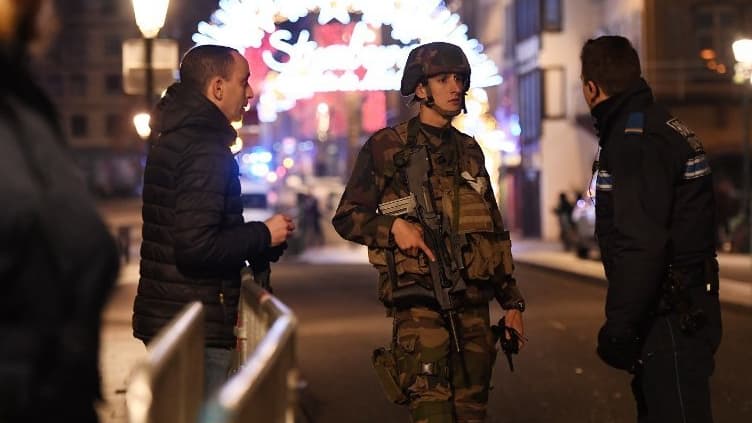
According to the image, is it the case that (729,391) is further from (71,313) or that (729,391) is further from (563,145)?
(563,145)

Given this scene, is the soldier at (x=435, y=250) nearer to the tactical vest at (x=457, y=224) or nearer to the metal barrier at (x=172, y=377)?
the tactical vest at (x=457, y=224)

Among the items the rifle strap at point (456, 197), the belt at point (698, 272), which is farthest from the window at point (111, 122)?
the belt at point (698, 272)

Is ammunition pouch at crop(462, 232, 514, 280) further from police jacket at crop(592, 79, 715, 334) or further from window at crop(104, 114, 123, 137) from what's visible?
window at crop(104, 114, 123, 137)

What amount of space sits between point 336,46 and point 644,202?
78.9ft

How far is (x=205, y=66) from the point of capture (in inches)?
219

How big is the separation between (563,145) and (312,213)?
8.69m

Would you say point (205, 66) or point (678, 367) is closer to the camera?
Result: point (678, 367)

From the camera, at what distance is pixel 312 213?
4775 cm

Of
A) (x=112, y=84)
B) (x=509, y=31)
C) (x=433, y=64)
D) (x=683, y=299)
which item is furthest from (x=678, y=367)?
(x=112, y=84)

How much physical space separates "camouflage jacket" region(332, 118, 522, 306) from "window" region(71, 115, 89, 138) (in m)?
122

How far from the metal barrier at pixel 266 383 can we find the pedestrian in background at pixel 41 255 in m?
0.37

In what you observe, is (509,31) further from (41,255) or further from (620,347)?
(41,255)

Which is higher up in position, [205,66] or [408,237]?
[205,66]

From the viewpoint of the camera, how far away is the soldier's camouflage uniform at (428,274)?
5820 millimetres
